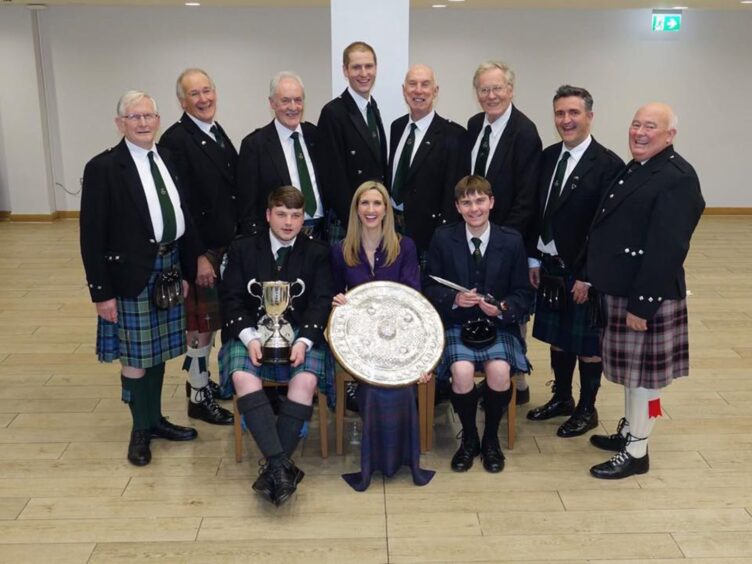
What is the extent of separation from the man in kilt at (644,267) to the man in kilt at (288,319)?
1.20m

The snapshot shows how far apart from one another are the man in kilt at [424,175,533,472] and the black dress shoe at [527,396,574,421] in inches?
21.5

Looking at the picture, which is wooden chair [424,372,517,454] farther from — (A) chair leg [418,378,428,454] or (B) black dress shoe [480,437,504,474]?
(B) black dress shoe [480,437,504,474]

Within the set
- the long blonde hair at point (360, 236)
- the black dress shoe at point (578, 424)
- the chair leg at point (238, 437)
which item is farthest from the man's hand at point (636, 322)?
the chair leg at point (238, 437)

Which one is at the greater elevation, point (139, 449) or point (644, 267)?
point (644, 267)

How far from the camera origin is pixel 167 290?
11.1 ft

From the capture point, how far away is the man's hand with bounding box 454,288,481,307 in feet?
11.1

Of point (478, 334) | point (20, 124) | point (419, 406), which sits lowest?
point (419, 406)

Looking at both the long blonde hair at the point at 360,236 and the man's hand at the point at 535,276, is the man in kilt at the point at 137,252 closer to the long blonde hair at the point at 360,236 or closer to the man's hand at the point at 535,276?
the long blonde hair at the point at 360,236

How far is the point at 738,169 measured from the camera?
31.3 feet

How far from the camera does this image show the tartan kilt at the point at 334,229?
3912mm

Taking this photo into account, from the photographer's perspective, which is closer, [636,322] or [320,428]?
[636,322]

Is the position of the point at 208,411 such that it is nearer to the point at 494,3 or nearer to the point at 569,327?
the point at 569,327

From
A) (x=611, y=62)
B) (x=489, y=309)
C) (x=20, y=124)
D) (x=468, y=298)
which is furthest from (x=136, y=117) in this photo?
(x=611, y=62)

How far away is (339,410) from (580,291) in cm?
123
